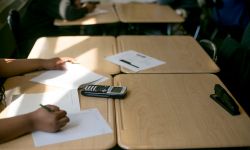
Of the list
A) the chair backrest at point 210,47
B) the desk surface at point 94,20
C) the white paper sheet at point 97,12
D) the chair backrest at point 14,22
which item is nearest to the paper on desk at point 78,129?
the chair backrest at point 210,47

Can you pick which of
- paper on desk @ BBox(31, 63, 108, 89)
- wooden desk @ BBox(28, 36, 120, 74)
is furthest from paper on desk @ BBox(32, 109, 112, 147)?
wooden desk @ BBox(28, 36, 120, 74)

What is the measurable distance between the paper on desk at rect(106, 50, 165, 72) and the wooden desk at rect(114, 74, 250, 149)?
0.15 metres

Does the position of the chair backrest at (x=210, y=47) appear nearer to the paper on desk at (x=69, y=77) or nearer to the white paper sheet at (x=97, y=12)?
the paper on desk at (x=69, y=77)

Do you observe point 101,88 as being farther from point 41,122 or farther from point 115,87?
point 41,122

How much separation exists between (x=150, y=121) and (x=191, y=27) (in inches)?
96.6

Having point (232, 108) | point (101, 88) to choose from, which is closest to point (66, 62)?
point (101, 88)

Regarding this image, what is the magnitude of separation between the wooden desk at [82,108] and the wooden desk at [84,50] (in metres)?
0.21

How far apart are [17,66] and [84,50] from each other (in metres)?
0.46

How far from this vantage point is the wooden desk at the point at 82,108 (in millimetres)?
1010

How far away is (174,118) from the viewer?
1.17 metres

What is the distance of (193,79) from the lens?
1.50 m

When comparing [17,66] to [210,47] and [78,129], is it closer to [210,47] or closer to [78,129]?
[78,129]

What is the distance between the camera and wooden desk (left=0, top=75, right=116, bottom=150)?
1.01m

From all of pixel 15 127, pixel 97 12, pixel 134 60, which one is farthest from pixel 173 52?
pixel 97 12
